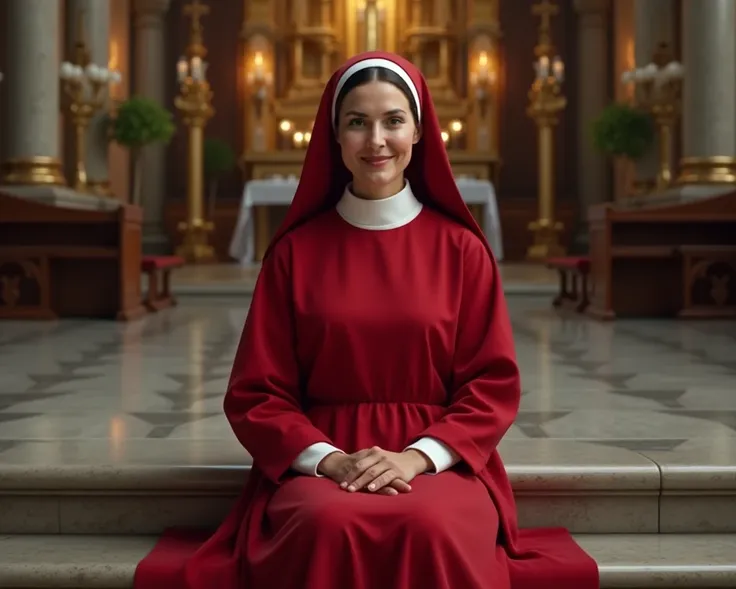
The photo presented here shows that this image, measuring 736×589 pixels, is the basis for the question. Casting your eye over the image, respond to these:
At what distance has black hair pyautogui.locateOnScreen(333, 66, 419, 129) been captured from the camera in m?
2.78

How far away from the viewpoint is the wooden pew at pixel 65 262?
8.91 m

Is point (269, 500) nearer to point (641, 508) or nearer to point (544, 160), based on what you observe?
point (641, 508)

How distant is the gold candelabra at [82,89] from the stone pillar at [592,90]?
26.2 feet

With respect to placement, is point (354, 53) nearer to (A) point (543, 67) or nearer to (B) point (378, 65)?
(A) point (543, 67)

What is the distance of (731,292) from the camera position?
29.2ft

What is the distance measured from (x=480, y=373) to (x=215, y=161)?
601 inches

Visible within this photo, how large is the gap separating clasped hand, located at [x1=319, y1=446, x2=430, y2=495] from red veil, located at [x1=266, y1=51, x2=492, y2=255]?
64cm

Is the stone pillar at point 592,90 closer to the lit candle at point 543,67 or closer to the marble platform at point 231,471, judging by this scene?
the lit candle at point 543,67

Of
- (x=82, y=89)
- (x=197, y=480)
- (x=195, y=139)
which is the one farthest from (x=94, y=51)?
(x=197, y=480)

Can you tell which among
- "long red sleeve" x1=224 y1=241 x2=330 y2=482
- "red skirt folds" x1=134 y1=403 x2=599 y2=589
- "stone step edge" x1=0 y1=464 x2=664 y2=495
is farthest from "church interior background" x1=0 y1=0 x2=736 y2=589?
"long red sleeve" x1=224 y1=241 x2=330 y2=482

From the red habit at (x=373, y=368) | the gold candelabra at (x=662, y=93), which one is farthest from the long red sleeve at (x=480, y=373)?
the gold candelabra at (x=662, y=93)

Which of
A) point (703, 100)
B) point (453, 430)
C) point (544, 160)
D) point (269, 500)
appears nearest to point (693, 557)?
point (453, 430)

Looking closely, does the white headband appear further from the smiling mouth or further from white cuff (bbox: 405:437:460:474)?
white cuff (bbox: 405:437:460:474)

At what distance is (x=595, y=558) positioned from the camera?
3057 millimetres
